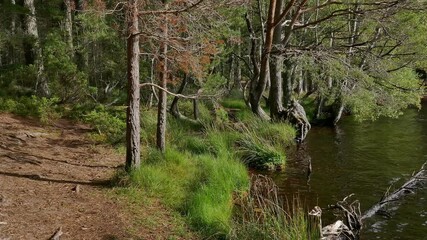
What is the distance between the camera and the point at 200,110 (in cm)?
1542

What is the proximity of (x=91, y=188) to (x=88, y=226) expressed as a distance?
160 centimetres

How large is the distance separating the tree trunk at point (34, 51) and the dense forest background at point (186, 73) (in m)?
0.03

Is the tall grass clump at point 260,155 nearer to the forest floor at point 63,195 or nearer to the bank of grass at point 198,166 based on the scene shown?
the bank of grass at point 198,166

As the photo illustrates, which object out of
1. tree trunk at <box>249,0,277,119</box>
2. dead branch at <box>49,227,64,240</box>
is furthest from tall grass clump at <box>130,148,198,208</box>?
tree trunk at <box>249,0,277,119</box>

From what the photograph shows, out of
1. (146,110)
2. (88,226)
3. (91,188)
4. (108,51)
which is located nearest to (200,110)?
(146,110)

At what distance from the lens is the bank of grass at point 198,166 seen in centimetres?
641

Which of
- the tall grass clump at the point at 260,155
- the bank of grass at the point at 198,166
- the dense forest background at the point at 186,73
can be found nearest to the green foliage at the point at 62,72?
the dense forest background at the point at 186,73

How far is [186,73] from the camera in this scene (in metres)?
11.2

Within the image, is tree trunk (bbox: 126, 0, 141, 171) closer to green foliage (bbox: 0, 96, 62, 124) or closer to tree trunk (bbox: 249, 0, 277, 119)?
green foliage (bbox: 0, 96, 62, 124)

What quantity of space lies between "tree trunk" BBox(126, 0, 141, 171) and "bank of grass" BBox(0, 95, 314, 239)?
0.33 m

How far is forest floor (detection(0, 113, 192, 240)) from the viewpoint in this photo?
5770 mm

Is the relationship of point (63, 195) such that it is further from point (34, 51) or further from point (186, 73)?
point (34, 51)

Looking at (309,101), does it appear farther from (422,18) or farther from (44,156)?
(44,156)

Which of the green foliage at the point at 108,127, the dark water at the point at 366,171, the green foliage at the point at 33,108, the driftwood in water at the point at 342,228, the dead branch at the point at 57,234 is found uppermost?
the green foliage at the point at 33,108
